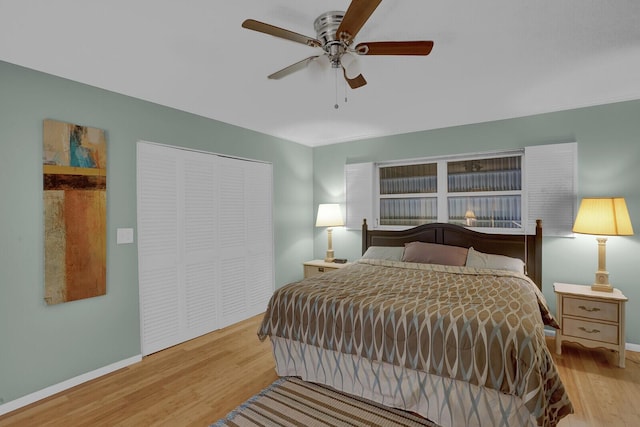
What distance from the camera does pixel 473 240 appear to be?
3.74m

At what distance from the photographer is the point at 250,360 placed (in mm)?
3006

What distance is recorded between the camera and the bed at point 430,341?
1753 mm

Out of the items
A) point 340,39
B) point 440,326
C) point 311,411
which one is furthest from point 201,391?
point 340,39

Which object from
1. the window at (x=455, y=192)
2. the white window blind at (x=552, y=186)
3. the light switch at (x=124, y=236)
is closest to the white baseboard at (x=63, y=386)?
the light switch at (x=124, y=236)

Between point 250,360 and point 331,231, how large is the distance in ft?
7.37

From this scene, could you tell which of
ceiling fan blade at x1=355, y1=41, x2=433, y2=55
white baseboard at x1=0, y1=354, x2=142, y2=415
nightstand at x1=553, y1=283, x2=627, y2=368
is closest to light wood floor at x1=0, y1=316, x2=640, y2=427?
white baseboard at x1=0, y1=354, x2=142, y2=415

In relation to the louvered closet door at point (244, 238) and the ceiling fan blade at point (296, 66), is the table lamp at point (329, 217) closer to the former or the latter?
the louvered closet door at point (244, 238)

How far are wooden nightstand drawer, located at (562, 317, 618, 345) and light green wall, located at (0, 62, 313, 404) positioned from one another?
13.2 feet

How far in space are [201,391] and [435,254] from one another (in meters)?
2.62

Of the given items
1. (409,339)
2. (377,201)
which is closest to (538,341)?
(409,339)

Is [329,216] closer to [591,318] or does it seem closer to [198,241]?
[198,241]

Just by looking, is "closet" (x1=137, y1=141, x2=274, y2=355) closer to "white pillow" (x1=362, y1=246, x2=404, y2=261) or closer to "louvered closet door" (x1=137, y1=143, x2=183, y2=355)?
"louvered closet door" (x1=137, y1=143, x2=183, y2=355)

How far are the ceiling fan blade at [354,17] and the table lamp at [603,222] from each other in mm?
2805

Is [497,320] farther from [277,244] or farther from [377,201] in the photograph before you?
[277,244]
